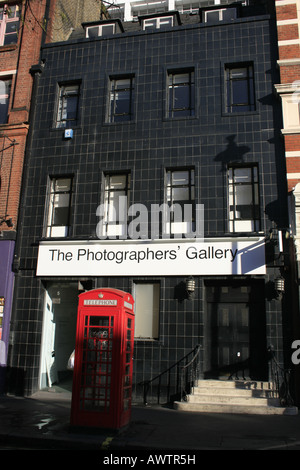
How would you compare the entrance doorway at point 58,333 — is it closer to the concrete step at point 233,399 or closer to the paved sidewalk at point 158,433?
the paved sidewalk at point 158,433

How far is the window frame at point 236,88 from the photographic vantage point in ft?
46.5

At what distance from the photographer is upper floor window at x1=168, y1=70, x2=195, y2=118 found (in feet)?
48.1

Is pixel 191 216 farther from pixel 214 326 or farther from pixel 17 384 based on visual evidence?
pixel 17 384

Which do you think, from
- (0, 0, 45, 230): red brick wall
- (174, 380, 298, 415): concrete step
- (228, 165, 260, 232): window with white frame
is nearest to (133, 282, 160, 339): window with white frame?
(174, 380, 298, 415): concrete step

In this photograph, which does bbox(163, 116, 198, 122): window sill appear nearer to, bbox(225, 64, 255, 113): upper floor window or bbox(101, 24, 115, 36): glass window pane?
bbox(225, 64, 255, 113): upper floor window

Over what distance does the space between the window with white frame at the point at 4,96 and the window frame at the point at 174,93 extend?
634cm

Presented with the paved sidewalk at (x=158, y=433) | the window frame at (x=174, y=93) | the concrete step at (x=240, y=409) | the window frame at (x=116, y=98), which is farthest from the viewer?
the window frame at (x=116, y=98)

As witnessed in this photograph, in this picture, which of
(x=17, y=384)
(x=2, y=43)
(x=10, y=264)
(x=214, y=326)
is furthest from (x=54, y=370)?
(x=2, y=43)

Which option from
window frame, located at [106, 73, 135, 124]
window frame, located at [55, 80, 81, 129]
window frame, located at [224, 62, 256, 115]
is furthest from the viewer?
window frame, located at [55, 80, 81, 129]

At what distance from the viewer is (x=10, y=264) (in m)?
14.2

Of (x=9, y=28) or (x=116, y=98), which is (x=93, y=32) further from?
(x=116, y=98)

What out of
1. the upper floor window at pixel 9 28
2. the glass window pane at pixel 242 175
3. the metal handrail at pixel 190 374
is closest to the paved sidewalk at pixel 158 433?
the metal handrail at pixel 190 374

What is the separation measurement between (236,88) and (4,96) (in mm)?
8843
